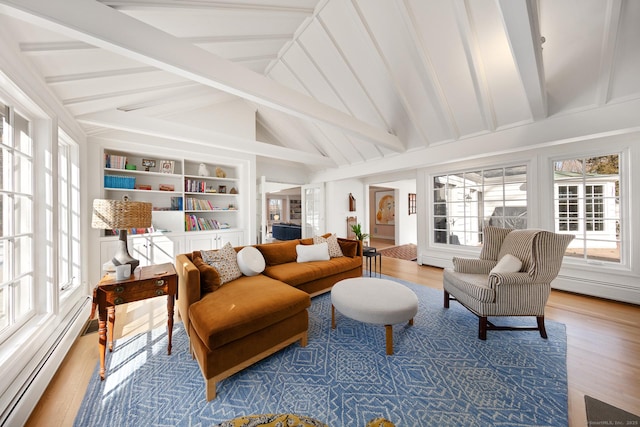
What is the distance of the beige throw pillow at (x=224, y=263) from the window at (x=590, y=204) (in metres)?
4.51

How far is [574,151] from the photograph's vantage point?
10.4ft

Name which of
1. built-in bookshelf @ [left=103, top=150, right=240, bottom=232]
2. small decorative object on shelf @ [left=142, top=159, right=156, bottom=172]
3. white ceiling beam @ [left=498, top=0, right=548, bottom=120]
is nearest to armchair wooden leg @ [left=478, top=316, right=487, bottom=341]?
white ceiling beam @ [left=498, top=0, right=548, bottom=120]

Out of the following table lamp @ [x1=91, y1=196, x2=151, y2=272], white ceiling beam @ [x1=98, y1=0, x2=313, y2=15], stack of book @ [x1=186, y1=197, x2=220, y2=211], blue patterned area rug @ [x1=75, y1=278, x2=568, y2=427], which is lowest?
blue patterned area rug @ [x1=75, y1=278, x2=568, y2=427]

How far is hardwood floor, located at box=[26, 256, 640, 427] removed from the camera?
4.51 ft

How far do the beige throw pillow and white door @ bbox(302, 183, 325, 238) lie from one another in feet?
11.8

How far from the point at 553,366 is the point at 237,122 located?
490 cm

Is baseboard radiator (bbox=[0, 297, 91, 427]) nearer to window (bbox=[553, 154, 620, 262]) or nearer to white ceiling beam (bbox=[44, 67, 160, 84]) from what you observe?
white ceiling beam (bbox=[44, 67, 160, 84])

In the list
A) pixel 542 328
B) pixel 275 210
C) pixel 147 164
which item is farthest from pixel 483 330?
pixel 275 210

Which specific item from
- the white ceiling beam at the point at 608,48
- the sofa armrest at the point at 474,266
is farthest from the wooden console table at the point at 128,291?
the white ceiling beam at the point at 608,48

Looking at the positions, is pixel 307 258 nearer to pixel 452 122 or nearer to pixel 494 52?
pixel 452 122

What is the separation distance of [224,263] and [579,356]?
124 inches

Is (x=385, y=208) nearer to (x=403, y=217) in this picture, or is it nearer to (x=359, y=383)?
(x=403, y=217)

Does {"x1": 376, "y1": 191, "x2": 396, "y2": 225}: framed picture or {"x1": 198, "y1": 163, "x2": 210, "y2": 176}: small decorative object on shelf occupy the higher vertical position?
{"x1": 198, "y1": 163, "x2": 210, "y2": 176}: small decorative object on shelf

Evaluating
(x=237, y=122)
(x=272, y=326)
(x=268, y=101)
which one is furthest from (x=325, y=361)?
(x=237, y=122)
